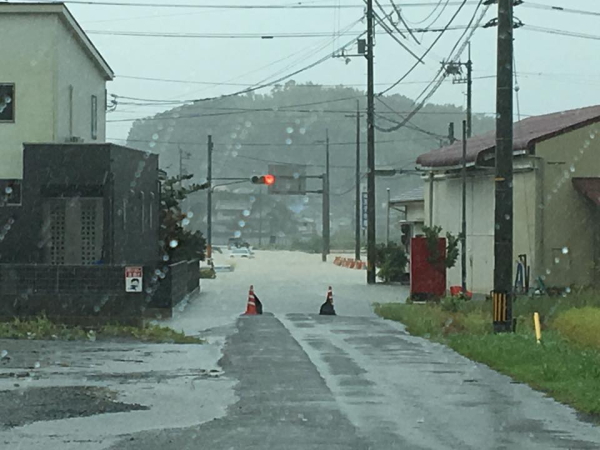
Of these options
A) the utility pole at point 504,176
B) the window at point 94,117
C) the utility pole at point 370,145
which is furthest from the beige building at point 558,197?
the utility pole at point 504,176

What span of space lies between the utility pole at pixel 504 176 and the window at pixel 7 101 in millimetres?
16706

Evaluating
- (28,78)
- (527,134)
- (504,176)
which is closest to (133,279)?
(504,176)

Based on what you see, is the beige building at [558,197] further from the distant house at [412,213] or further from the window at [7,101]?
the window at [7,101]

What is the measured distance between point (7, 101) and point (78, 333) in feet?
44.6

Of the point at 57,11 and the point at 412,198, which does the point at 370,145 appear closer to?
the point at 412,198

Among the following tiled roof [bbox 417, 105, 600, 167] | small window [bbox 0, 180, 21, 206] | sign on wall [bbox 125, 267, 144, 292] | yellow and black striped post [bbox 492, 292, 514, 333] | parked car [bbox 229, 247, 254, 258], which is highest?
tiled roof [bbox 417, 105, 600, 167]

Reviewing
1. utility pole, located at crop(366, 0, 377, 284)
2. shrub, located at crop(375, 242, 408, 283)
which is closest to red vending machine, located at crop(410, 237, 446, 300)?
utility pole, located at crop(366, 0, 377, 284)

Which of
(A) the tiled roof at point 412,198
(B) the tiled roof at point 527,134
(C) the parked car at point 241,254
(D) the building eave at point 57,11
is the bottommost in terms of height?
(C) the parked car at point 241,254

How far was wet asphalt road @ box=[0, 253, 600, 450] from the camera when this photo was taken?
10.4 m

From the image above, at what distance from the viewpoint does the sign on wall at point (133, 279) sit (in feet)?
73.8

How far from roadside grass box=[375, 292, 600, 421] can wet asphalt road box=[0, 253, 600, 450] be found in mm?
407

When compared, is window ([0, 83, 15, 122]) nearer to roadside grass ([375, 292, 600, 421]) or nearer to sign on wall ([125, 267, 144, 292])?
sign on wall ([125, 267, 144, 292])

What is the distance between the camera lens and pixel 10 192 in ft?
101

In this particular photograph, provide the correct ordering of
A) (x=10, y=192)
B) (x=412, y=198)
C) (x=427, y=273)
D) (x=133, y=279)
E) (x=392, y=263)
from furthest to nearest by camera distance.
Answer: (x=412, y=198) < (x=392, y=263) < (x=427, y=273) < (x=10, y=192) < (x=133, y=279)
